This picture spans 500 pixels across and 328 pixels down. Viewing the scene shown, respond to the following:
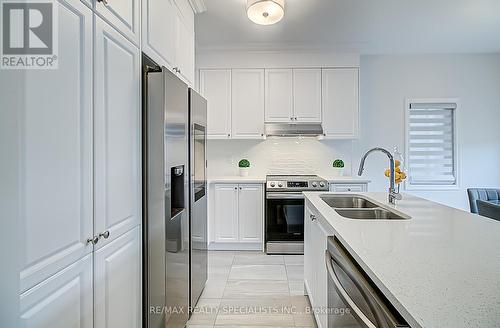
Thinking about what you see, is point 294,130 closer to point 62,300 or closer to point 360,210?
point 360,210

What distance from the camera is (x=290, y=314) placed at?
8.03 ft

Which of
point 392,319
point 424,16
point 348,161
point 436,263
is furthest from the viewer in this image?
point 348,161

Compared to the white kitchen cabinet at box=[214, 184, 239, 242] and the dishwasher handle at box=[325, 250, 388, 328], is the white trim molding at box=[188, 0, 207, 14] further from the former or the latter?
the dishwasher handle at box=[325, 250, 388, 328]

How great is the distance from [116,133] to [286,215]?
288 centimetres

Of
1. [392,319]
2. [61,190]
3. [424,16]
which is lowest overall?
[392,319]

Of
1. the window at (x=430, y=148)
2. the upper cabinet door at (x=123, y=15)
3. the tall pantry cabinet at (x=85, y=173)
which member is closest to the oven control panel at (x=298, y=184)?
the window at (x=430, y=148)

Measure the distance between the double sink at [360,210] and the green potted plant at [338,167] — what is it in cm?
201

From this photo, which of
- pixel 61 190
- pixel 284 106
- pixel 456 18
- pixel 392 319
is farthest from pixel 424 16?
pixel 61 190

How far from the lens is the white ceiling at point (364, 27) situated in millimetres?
3049

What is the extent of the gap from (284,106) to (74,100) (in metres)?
3.44

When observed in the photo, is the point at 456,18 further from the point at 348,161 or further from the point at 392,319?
the point at 392,319

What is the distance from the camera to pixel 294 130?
4203mm

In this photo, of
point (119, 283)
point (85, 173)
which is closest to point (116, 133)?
point (85, 173)

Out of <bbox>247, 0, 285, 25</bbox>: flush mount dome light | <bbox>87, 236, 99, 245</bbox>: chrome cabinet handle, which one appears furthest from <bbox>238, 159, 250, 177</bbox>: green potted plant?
<bbox>87, 236, 99, 245</bbox>: chrome cabinet handle
